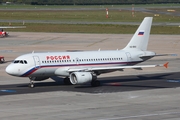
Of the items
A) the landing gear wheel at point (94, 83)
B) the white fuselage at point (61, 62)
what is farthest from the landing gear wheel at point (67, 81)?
the landing gear wheel at point (94, 83)

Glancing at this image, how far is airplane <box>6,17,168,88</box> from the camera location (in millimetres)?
46844

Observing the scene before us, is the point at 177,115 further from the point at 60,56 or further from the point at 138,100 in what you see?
the point at 60,56

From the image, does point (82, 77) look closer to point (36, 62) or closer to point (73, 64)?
point (73, 64)

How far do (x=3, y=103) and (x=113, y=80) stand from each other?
55.7ft

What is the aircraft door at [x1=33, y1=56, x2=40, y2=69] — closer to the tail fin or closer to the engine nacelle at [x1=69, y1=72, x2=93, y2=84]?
the engine nacelle at [x1=69, y1=72, x2=93, y2=84]

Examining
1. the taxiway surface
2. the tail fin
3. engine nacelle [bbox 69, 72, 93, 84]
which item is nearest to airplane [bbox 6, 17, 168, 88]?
engine nacelle [bbox 69, 72, 93, 84]

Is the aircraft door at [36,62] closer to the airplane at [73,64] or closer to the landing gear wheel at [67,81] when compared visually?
the airplane at [73,64]

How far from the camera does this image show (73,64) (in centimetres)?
4881

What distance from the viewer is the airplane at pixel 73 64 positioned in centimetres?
4684

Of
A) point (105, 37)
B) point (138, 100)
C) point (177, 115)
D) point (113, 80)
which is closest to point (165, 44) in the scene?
point (105, 37)

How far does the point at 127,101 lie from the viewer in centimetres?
4022

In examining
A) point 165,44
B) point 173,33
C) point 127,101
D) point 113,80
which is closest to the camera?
point 127,101

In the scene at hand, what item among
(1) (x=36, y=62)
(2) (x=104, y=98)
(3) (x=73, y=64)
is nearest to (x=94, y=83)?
(3) (x=73, y=64)

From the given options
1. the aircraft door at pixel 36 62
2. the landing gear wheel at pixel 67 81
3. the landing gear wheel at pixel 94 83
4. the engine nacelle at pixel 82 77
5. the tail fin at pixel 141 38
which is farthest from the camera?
the tail fin at pixel 141 38
